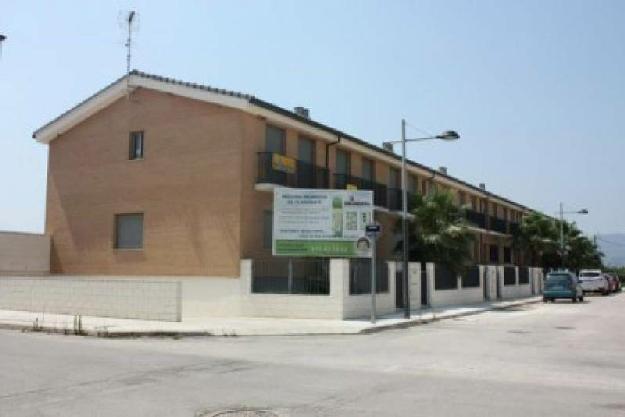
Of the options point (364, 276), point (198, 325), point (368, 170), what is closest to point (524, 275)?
point (368, 170)

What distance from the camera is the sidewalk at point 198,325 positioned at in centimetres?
1862

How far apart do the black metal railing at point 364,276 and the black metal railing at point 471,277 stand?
31.6ft

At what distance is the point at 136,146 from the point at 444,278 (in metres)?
15.0

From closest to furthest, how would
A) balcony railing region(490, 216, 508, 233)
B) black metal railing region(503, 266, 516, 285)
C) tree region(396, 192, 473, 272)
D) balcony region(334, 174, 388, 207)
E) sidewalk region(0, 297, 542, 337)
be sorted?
sidewalk region(0, 297, 542, 337)
balcony region(334, 174, 388, 207)
tree region(396, 192, 473, 272)
black metal railing region(503, 266, 516, 285)
balcony railing region(490, 216, 508, 233)

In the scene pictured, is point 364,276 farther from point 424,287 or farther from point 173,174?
point 173,174

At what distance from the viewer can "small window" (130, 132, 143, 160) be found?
28.3 metres

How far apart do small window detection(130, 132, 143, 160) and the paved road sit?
11.6 metres

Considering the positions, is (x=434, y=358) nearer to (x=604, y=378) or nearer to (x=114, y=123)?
(x=604, y=378)

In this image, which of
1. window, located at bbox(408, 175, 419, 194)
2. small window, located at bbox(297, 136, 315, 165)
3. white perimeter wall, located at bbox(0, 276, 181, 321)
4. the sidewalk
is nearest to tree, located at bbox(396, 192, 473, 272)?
small window, located at bbox(297, 136, 315, 165)

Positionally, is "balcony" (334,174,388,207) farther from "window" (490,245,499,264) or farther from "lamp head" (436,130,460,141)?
"window" (490,245,499,264)

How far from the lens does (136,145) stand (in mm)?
28484

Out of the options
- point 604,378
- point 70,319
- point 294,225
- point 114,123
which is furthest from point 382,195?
point 604,378

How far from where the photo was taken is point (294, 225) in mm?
25016

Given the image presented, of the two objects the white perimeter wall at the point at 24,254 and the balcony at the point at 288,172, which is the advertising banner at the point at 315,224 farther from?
the white perimeter wall at the point at 24,254
